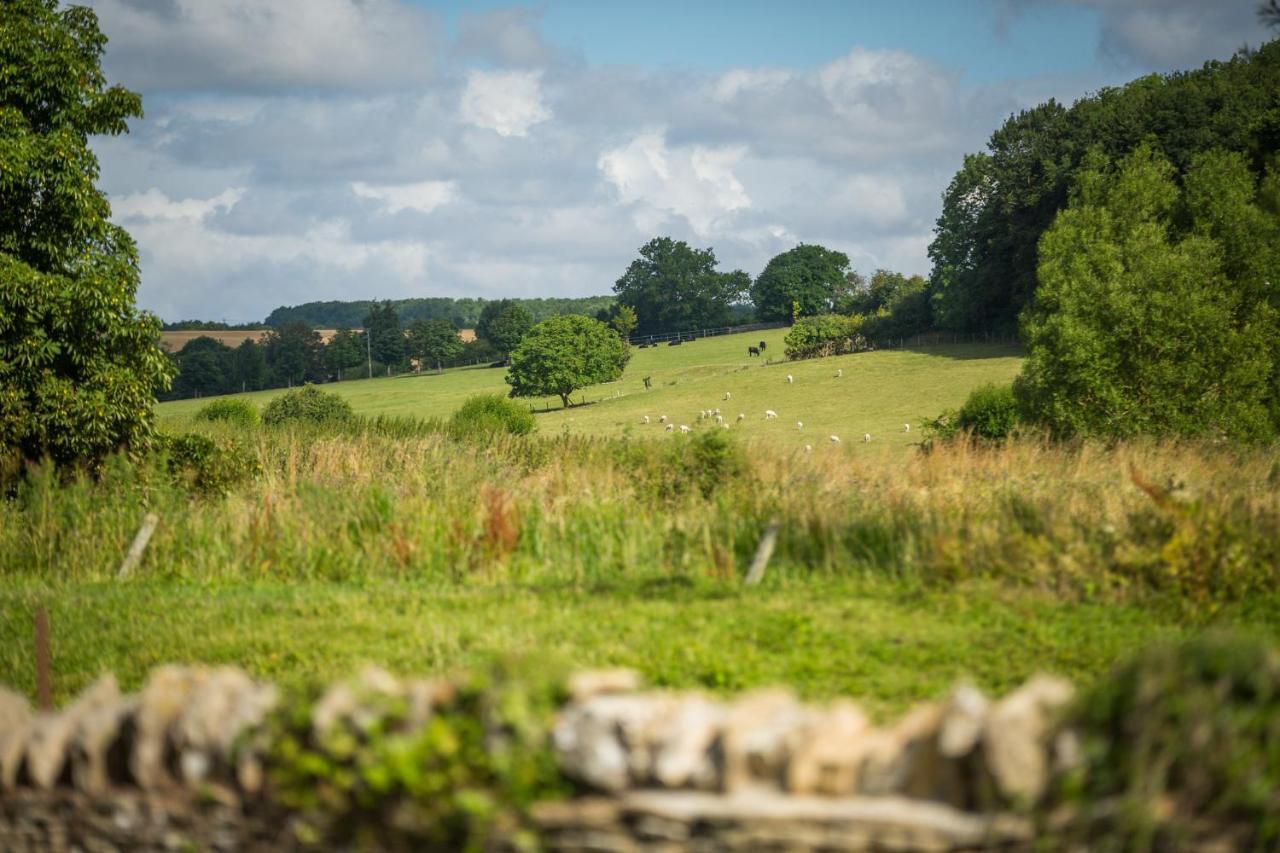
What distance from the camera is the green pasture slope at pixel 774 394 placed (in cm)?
4672

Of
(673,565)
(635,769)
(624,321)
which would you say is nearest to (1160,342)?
(673,565)

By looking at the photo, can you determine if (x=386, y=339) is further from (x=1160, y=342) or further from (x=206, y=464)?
(x=206, y=464)

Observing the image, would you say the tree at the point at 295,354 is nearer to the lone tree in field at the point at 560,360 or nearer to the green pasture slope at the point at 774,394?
the green pasture slope at the point at 774,394

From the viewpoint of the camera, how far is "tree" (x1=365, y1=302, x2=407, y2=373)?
335 ft

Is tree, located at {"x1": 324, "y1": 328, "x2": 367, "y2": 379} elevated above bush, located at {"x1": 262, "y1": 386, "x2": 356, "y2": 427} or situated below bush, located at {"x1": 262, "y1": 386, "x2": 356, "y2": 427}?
above

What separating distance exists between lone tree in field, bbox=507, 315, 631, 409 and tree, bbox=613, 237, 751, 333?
4274 cm

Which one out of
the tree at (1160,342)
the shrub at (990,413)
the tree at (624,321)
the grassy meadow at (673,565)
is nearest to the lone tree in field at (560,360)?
the tree at (624,321)

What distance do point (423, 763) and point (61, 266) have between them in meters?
15.1

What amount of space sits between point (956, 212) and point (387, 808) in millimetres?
65369

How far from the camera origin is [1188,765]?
354cm

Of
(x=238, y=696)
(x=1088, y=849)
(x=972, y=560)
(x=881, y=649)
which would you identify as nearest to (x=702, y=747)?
(x=1088, y=849)

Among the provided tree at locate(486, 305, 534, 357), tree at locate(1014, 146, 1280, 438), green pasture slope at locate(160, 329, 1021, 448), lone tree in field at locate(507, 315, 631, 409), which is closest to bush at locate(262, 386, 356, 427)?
green pasture slope at locate(160, 329, 1021, 448)

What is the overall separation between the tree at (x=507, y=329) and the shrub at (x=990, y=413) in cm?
7169

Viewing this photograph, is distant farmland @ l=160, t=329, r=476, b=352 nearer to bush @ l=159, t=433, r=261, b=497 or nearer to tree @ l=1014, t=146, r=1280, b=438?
bush @ l=159, t=433, r=261, b=497
